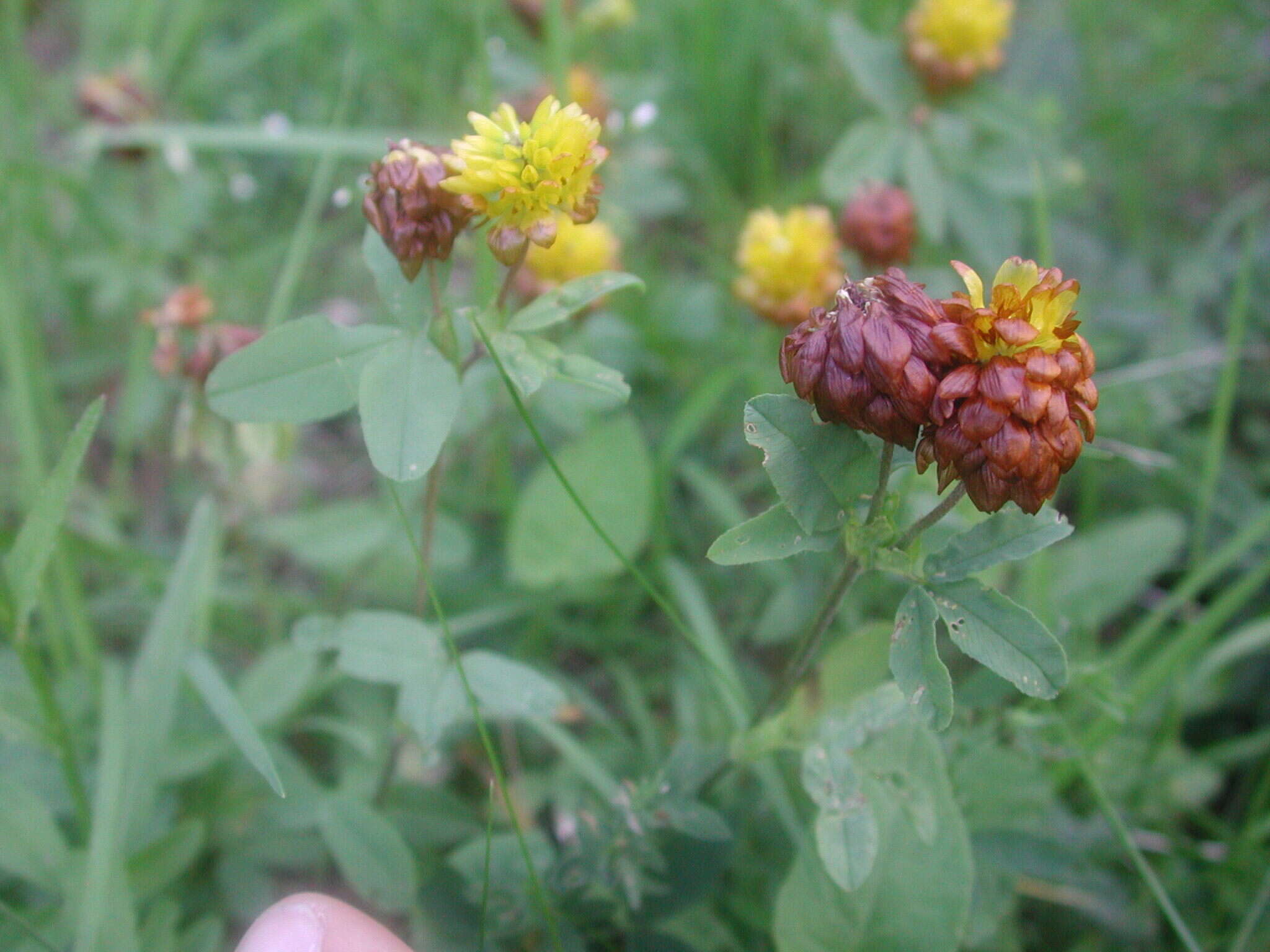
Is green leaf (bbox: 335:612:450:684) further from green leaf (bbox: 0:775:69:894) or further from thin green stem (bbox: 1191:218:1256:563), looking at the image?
Result: thin green stem (bbox: 1191:218:1256:563)

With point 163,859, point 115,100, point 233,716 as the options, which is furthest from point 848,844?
point 115,100

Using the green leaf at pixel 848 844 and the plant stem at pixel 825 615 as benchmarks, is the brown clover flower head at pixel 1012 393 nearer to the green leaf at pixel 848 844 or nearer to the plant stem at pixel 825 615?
the plant stem at pixel 825 615

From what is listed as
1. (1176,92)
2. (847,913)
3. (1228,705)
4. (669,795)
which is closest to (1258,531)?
(1228,705)

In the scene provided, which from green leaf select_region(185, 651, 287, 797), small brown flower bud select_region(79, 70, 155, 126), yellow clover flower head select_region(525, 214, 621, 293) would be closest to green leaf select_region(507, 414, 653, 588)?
yellow clover flower head select_region(525, 214, 621, 293)

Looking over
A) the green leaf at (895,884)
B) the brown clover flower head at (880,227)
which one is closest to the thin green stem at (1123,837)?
the green leaf at (895,884)

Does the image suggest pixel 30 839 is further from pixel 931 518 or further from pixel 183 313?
pixel 931 518

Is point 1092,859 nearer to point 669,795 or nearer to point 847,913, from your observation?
point 847,913
